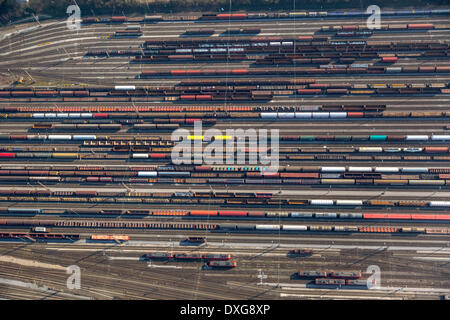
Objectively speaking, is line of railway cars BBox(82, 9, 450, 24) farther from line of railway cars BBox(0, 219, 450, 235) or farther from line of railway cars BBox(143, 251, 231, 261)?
line of railway cars BBox(143, 251, 231, 261)

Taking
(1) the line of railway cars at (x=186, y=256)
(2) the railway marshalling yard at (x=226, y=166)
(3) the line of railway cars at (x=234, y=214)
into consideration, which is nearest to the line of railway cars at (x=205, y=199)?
(3) the line of railway cars at (x=234, y=214)

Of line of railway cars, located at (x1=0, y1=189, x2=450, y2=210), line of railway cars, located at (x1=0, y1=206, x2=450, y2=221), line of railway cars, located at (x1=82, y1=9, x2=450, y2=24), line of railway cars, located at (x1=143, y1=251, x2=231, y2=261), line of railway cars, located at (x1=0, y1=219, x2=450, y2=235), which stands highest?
line of railway cars, located at (x1=82, y1=9, x2=450, y2=24)

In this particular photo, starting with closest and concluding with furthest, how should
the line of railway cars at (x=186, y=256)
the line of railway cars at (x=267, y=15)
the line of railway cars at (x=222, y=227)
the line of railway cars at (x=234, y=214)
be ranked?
the line of railway cars at (x=222, y=227)
the line of railway cars at (x=234, y=214)
the line of railway cars at (x=186, y=256)
the line of railway cars at (x=267, y=15)

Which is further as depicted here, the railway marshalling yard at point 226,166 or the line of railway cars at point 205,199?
the line of railway cars at point 205,199

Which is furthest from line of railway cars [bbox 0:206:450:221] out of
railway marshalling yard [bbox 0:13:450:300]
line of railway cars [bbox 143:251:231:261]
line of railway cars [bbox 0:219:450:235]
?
line of railway cars [bbox 143:251:231:261]

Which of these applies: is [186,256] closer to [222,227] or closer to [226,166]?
[222,227]

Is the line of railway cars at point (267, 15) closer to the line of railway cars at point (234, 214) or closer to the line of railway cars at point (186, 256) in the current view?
the line of railway cars at point (234, 214)

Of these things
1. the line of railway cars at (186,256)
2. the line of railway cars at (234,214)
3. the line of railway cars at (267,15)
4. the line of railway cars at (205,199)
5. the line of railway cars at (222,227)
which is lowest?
the line of railway cars at (186,256)

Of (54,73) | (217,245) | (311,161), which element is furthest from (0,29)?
(311,161)
